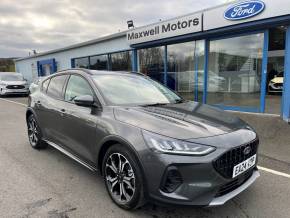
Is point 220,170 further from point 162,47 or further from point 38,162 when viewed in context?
point 162,47

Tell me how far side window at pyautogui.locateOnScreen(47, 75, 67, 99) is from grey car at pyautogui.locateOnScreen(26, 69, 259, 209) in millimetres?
227

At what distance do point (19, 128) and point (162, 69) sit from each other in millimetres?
6333

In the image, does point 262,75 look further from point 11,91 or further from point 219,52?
point 11,91

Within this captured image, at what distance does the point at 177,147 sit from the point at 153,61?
948cm

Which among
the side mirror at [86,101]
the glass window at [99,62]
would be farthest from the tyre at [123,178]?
the glass window at [99,62]

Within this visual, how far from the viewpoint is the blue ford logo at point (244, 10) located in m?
7.08

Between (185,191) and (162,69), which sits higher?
(162,69)

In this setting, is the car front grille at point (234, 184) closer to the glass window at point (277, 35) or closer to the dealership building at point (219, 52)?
the dealership building at point (219, 52)

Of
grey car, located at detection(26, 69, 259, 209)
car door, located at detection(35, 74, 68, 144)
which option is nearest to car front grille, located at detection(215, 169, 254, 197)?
grey car, located at detection(26, 69, 259, 209)

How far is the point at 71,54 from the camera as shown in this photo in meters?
18.4

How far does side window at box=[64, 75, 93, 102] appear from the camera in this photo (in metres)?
3.88

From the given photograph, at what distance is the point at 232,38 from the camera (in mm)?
8531

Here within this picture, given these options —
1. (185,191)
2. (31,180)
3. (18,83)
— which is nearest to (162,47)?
(31,180)

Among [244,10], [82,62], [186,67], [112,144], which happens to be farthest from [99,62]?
[112,144]
